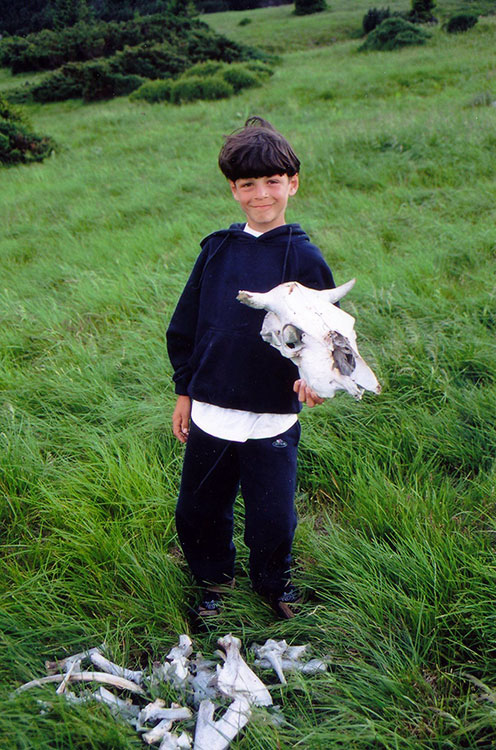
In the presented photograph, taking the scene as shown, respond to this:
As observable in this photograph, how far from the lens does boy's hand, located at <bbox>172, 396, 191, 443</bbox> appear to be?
1940 millimetres

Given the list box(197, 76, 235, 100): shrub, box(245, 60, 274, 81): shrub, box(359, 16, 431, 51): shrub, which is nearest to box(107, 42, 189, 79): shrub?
box(245, 60, 274, 81): shrub

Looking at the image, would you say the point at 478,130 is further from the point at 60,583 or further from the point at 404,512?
the point at 60,583

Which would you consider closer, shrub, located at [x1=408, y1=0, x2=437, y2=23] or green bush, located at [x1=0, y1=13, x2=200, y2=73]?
green bush, located at [x1=0, y1=13, x2=200, y2=73]

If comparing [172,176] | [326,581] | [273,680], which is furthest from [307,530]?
[172,176]

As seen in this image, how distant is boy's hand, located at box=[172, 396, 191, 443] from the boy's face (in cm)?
67

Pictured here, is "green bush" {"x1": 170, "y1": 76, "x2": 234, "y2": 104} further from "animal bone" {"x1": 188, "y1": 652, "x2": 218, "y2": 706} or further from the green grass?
"animal bone" {"x1": 188, "y1": 652, "x2": 218, "y2": 706}

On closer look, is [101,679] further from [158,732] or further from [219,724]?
[219,724]

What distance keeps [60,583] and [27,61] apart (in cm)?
2711

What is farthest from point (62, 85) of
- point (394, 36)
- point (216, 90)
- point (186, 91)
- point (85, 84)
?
point (394, 36)

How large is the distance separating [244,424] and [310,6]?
116 feet

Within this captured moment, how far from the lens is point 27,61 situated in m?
23.3

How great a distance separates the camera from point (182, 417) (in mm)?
1955

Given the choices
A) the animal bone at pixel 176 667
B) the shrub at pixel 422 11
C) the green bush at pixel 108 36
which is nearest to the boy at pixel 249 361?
the animal bone at pixel 176 667

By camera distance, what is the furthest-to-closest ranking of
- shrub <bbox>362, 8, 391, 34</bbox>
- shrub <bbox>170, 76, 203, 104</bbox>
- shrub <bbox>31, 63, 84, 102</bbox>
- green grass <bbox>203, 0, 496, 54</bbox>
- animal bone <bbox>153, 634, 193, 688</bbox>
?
green grass <bbox>203, 0, 496, 54</bbox> < shrub <bbox>362, 8, 391, 34</bbox> < shrub <bbox>31, 63, 84, 102</bbox> < shrub <bbox>170, 76, 203, 104</bbox> < animal bone <bbox>153, 634, 193, 688</bbox>
